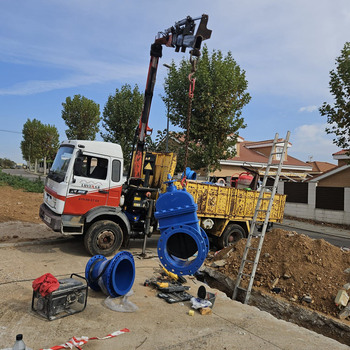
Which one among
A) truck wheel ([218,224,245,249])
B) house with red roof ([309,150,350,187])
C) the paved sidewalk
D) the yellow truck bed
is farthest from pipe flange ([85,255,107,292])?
house with red roof ([309,150,350,187])

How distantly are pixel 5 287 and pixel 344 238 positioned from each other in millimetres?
14659

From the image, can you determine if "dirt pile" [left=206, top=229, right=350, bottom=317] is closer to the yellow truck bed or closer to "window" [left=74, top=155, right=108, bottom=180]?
the yellow truck bed

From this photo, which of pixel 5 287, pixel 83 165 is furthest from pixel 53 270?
pixel 83 165

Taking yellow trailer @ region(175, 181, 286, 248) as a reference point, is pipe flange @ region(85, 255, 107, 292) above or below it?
below

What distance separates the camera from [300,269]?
6.24 metres

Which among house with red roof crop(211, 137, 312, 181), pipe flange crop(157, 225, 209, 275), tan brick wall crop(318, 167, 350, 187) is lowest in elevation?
pipe flange crop(157, 225, 209, 275)

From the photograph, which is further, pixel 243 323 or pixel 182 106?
pixel 182 106

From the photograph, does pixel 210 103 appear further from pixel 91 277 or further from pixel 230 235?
pixel 91 277

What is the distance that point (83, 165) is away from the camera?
725 centimetres

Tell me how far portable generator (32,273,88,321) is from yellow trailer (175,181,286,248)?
422 cm

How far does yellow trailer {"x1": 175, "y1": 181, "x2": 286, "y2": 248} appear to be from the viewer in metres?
8.41

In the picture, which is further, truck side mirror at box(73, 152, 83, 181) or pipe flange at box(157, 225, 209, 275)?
truck side mirror at box(73, 152, 83, 181)

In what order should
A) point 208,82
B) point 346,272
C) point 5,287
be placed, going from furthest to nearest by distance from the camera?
1. point 208,82
2. point 346,272
3. point 5,287

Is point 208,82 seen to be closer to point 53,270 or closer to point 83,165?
point 83,165
